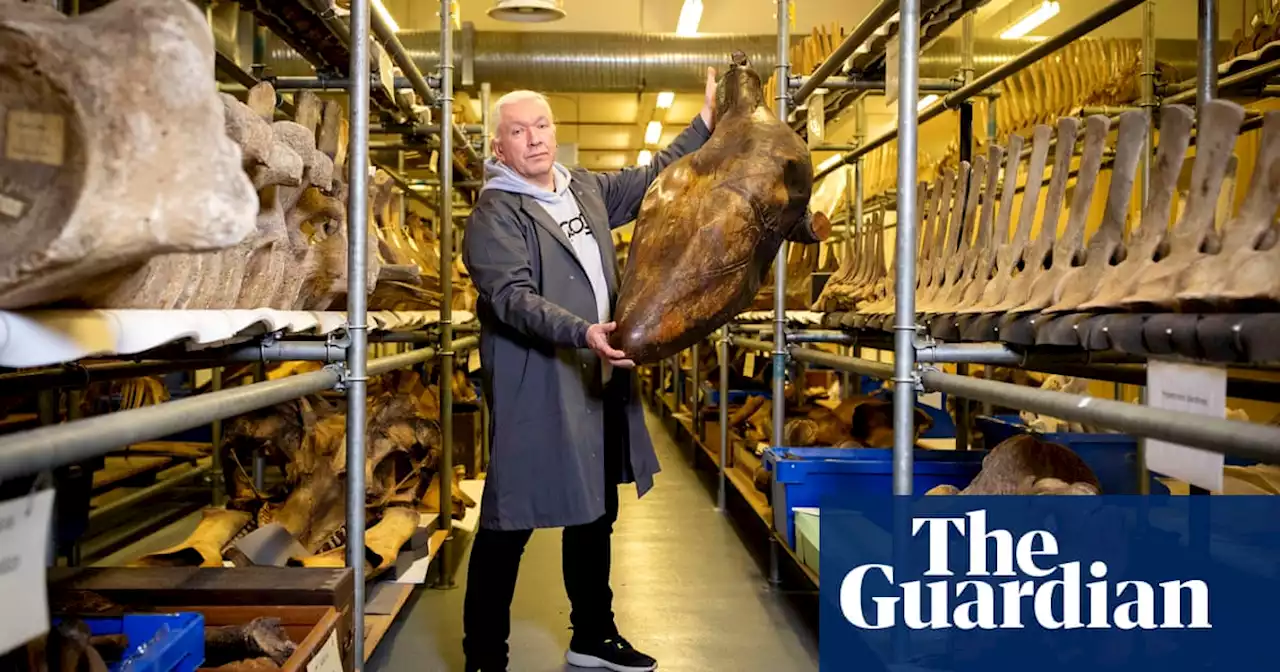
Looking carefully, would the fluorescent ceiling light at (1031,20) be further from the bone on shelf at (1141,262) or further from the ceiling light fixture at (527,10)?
the bone on shelf at (1141,262)

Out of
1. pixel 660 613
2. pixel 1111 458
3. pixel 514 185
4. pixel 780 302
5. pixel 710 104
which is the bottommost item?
pixel 660 613

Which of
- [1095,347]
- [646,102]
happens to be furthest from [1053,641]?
[646,102]

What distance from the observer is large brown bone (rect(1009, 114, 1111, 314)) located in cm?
240

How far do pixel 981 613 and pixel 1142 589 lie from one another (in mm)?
326

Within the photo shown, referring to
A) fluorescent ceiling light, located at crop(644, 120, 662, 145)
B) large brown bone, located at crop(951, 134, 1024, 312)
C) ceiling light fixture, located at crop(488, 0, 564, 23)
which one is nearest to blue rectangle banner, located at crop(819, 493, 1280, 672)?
large brown bone, located at crop(951, 134, 1024, 312)

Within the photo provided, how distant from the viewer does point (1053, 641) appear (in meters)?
2.26

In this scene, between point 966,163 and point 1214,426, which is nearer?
point 1214,426

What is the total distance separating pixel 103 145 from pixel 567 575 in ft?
8.19

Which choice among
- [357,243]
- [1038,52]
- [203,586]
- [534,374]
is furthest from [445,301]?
[1038,52]

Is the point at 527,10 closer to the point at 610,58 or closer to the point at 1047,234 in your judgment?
the point at 610,58

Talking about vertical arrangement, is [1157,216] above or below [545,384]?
above

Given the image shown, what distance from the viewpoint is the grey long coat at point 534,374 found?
3023 mm

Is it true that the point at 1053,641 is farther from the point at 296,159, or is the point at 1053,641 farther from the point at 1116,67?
the point at 1116,67

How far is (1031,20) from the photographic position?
847 cm
